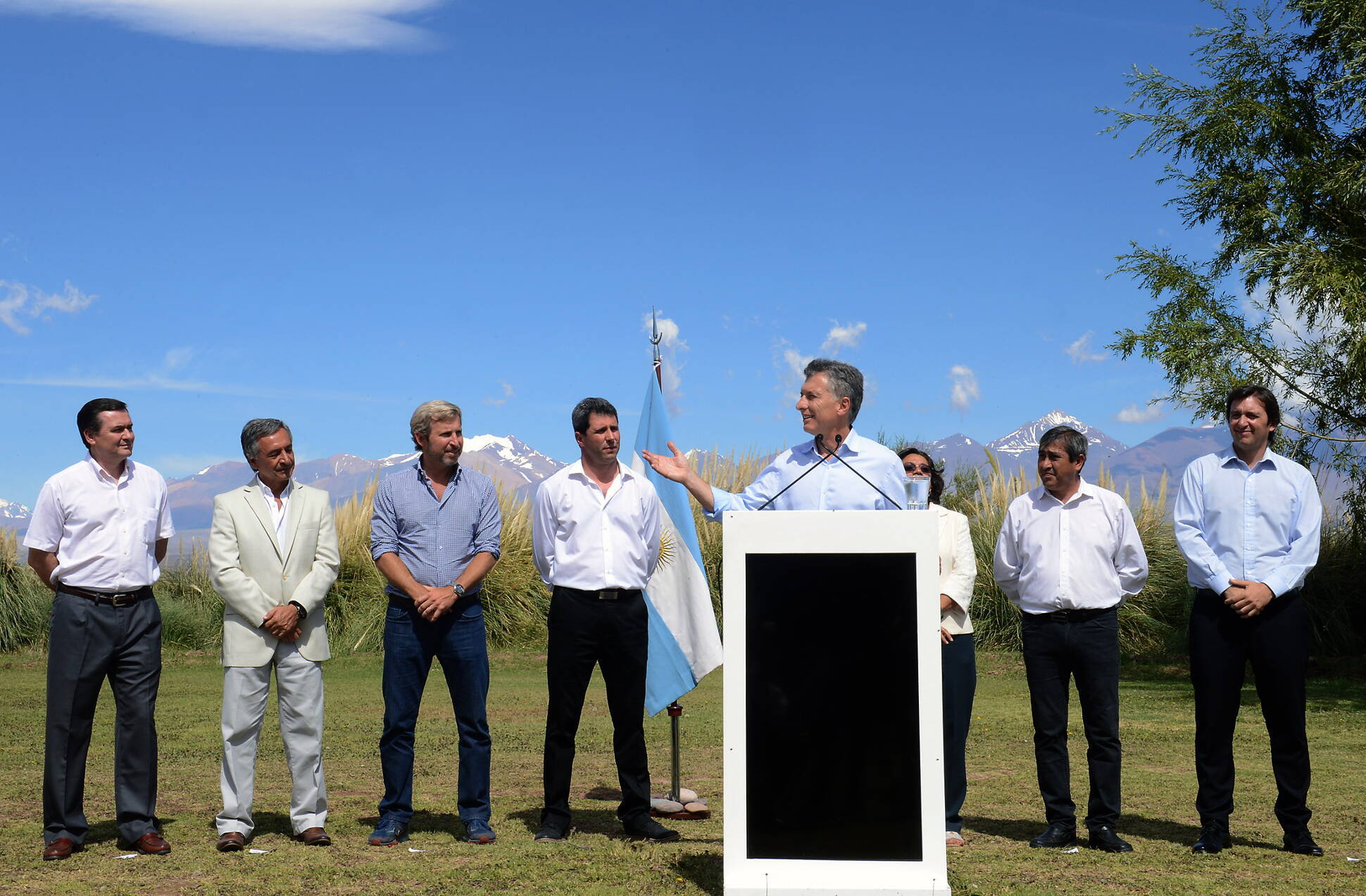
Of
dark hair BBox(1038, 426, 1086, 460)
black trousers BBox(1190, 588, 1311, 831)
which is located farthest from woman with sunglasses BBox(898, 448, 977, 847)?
black trousers BBox(1190, 588, 1311, 831)

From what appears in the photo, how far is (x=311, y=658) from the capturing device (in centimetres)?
588

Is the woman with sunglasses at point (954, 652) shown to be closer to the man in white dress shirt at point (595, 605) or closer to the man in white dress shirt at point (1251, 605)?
the man in white dress shirt at point (1251, 605)

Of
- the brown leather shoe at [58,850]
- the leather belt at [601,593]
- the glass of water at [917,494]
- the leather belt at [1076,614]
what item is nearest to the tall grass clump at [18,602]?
the brown leather shoe at [58,850]

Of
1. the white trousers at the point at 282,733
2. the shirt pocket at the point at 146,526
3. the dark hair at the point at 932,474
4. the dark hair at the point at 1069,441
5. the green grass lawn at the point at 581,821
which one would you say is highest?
the dark hair at the point at 1069,441

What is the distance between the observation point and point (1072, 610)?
5828 mm

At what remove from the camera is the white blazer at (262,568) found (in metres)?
5.76

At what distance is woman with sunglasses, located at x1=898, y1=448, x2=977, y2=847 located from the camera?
5.84m

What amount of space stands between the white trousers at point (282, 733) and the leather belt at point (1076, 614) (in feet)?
11.3

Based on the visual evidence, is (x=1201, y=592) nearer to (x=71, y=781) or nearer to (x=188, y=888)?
(x=188, y=888)

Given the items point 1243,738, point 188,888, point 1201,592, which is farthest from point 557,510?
point 1243,738

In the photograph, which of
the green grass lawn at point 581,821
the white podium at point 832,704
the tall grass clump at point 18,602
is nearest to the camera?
the white podium at point 832,704

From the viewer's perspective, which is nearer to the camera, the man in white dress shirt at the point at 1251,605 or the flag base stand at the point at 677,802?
the man in white dress shirt at the point at 1251,605

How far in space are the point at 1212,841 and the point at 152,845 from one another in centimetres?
480

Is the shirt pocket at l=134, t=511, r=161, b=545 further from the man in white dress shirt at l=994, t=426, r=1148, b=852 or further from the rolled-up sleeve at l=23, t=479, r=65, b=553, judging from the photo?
the man in white dress shirt at l=994, t=426, r=1148, b=852
